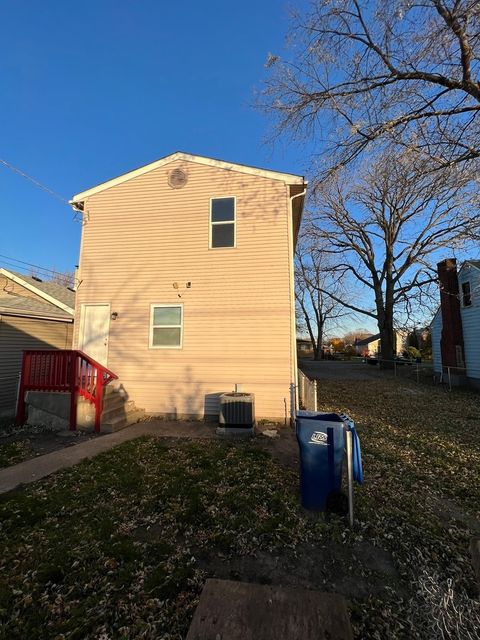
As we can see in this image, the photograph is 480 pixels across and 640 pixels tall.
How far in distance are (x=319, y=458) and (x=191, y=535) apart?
1534mm

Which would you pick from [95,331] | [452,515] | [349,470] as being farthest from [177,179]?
[452,515]

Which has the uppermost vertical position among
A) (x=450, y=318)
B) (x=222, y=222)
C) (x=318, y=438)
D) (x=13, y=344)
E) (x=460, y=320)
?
(x=222, y=222)

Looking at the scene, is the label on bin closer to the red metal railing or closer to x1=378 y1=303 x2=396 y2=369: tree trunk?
the red metal railing

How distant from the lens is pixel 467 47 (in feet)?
19.4

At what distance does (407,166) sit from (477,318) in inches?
416

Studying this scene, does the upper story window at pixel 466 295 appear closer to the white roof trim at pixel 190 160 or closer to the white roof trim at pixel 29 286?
the white roof trim at pixel 190 160

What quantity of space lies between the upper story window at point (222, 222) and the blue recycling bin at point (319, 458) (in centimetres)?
579

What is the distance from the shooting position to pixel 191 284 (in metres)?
8.40

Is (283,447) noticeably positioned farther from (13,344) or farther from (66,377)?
(13,344)

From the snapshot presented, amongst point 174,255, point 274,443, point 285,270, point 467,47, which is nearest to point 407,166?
point 467,47

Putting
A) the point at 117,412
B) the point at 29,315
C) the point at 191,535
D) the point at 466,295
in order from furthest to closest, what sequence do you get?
the point at 466,295 → the point at 29,315 → the point at 117,412 → the point at 191,535

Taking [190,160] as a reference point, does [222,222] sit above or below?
below

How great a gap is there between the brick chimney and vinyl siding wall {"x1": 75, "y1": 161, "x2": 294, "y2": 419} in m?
Result: 12.0

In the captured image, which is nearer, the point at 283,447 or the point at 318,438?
the point at 318,438
